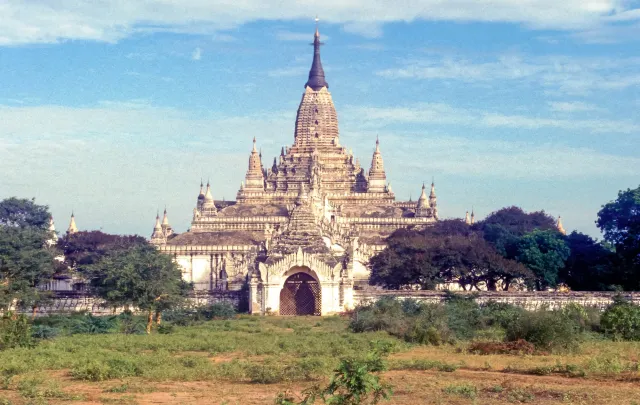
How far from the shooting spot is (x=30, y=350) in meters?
32.0

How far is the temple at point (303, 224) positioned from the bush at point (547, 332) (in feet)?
56.6

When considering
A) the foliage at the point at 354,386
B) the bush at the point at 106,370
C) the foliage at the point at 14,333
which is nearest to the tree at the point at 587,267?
the foliage at the point at 14,333

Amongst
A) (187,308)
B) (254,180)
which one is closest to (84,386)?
(187,308)

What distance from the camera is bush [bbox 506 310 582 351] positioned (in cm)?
3212

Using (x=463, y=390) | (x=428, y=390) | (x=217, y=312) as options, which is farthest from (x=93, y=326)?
(x=463, y=390)

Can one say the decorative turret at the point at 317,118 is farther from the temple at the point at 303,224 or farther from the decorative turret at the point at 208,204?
the decorative turret at the point at 208,204

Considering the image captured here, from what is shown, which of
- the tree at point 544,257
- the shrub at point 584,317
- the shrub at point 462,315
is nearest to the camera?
the shrub at point 462,315

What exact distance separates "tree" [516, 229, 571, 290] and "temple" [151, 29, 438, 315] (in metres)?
10.2

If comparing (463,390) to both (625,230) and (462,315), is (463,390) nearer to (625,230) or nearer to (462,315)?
(462,315)

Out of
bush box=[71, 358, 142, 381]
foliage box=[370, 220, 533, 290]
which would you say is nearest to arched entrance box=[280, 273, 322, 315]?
foliage box=[370, 220, 533, 290]

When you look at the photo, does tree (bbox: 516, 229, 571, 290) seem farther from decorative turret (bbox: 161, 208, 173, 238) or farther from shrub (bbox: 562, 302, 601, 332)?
decorative turret (bbox: 161, 208, 173, 238)

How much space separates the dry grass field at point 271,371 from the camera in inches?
941

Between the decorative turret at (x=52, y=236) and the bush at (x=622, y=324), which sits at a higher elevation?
the decorative turret at (x=52, y=236)

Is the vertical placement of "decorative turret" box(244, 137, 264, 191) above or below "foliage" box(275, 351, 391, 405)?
above
